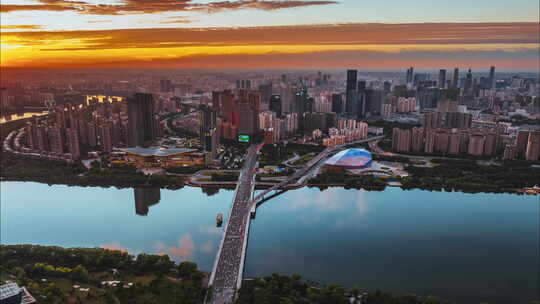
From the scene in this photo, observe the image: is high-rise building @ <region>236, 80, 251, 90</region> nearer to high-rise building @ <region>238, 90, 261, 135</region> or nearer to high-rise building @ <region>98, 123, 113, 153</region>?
high-rise building @ <region>238, 90, 261, 135</region>

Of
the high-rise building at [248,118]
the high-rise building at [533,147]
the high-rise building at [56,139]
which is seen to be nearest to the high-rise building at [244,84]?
the high-rise building at [248,118]

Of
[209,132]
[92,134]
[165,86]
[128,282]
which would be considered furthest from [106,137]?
[165,86]

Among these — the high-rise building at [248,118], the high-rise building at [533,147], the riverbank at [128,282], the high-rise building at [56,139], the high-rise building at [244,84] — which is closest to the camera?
the riverbank at [128,282]

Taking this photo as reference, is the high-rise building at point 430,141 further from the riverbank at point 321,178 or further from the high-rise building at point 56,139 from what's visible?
the high-rise building at point 56,139

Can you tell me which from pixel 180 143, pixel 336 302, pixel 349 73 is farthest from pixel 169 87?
pixel 336 302

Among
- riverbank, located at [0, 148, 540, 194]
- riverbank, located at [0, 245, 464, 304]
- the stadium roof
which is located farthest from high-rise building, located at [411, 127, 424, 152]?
riverbank, located at [0, 245, 464, 304]

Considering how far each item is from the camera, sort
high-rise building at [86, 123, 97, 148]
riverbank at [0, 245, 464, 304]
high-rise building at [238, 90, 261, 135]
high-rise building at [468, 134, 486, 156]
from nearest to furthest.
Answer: riverbank at [0, 245, 464, 304], high-rise building at [468, 134, 486, 156], high-rise building at [86, 123, 97, 148], high-rise building at [238, 90, 261, 135]

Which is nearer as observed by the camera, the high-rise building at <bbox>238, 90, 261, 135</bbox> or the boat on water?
the boat on water
